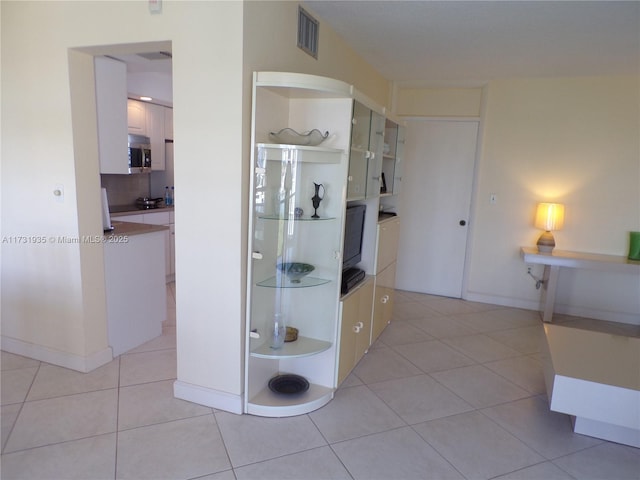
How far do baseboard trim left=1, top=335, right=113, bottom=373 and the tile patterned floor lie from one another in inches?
2.4

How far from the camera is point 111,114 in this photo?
2795mm

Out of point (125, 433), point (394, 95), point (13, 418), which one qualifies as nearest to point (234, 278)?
point (125, 433)

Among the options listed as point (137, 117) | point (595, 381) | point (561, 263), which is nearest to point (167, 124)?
point (137, 117)

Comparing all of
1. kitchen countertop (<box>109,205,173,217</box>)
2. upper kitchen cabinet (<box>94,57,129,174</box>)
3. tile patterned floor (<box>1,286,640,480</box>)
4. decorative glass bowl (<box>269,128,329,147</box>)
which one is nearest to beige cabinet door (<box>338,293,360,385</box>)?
tile patterned floor (<box>1,286,640,480</box>)

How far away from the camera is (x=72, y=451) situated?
6.50ft

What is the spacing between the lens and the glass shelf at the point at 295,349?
2.33 meters

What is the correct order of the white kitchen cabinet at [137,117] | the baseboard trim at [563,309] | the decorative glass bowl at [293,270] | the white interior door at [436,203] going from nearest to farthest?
the decorative glass bowl at [293,270] → the baseboard trim at [563,309] → the white kitchen cabinet at [137,117] → the white interior door at [436,203]

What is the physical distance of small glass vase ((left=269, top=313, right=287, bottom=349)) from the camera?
2.45 meters

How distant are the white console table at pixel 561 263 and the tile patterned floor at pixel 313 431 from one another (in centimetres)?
128

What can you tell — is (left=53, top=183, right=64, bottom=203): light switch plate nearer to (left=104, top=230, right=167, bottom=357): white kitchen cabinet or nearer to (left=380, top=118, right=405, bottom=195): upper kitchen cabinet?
(left=104, top=230, right=167, bottom=357): white kitchen cabinet

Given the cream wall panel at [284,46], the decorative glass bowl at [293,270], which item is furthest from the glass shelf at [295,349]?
the cream wall panel at [284,46]

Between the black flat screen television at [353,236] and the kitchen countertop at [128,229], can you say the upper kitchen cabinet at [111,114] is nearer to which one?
the kitchen countertop at [128,229]

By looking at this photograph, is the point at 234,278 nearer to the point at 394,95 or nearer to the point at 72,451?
the point at 72,451

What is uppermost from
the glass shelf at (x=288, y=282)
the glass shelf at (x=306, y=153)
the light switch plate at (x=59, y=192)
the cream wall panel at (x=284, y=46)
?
the cream wall panel at (x=284, y=46)
